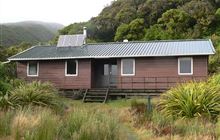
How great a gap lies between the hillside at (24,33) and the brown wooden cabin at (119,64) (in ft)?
98.8

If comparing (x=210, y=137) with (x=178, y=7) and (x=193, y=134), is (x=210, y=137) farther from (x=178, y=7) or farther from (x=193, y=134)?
(x=178, y=7)

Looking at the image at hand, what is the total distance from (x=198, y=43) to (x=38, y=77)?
12.0m

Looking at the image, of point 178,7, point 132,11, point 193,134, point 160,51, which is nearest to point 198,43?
point 160,51

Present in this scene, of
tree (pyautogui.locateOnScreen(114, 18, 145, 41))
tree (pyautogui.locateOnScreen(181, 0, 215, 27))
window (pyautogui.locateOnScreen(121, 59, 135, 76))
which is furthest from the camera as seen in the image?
tree (pyautogui.locateOnScreen(114, 18, 145, 41))

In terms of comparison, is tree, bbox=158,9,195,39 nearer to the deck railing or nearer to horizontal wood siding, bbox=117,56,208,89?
horizontal wood siding, bbox=117,56,208,89

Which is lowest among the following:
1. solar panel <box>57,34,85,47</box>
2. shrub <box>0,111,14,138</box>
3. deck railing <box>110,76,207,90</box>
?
shrub <box>0,111,14,138</box>

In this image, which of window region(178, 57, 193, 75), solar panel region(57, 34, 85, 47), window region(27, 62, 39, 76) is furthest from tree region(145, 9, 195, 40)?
window region(27, 62, 39, 76)

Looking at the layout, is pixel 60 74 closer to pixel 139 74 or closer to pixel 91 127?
pixel 139 74

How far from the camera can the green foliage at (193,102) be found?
15.3 metres

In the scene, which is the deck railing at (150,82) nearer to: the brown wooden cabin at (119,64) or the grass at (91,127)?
the brown wooden cabin at (119,64)

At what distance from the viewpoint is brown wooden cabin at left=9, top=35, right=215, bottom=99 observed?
2853 centimetres

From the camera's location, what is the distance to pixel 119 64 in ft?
97.9

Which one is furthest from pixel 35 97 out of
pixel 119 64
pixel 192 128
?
pixel 119 64

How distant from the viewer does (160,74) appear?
95.2ft
